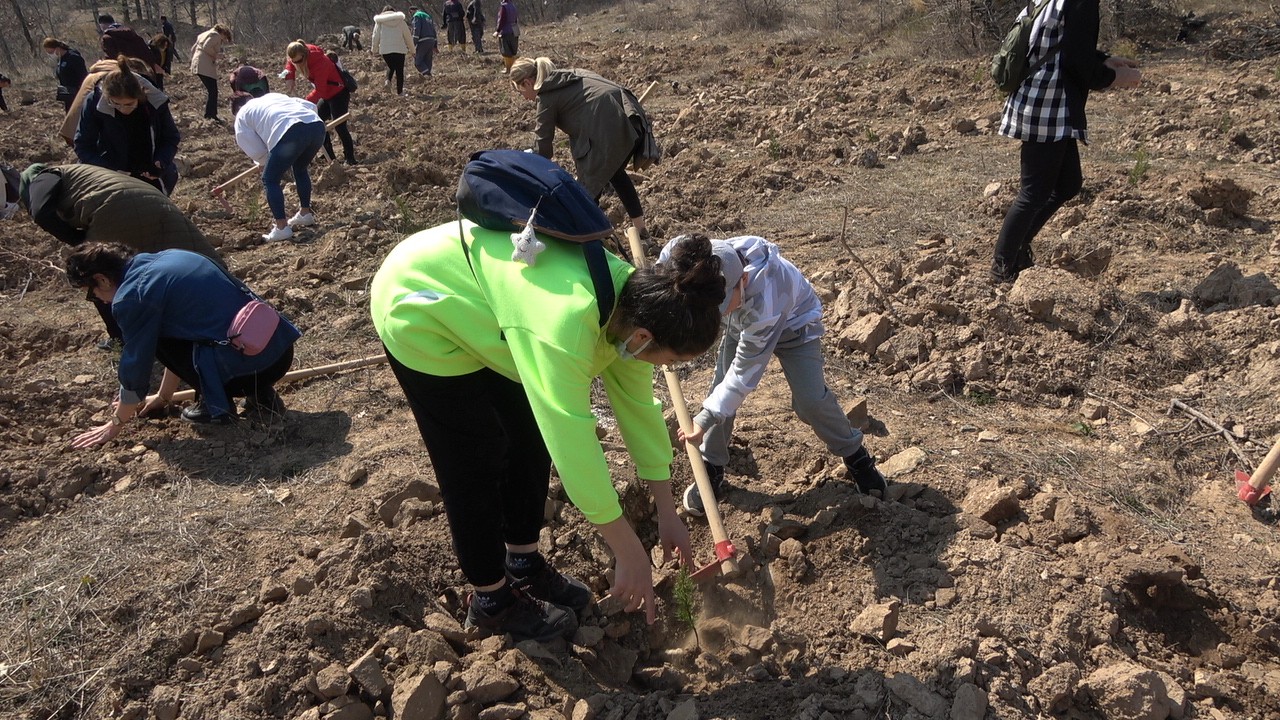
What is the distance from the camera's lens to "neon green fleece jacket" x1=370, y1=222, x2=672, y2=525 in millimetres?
1932

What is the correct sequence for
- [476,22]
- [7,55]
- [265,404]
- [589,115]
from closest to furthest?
[265,404], [589,115], [476,22], [7,55]

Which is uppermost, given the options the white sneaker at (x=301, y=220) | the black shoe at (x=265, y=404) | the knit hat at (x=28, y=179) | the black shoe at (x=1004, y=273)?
the knit hat at (x=28, y=179)

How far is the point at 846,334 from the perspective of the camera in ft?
15.5

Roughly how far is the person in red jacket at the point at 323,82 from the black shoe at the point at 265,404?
4.94 m

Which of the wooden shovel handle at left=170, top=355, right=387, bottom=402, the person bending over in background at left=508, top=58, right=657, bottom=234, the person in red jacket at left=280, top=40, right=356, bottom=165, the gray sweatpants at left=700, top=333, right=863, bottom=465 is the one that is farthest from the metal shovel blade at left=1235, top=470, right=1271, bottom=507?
the person in red jacket at left=280, top=40, right=356, bottom=165

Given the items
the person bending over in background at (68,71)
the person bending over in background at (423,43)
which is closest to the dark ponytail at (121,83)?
the person bending over in background at (68,71)

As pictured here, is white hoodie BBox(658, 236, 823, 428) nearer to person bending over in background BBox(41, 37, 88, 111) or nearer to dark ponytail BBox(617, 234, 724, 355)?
dark ponytail BBox(617, 234, 724, 355)

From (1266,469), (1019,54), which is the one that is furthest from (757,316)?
(1019,54)

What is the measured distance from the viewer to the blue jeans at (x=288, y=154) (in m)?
6.64

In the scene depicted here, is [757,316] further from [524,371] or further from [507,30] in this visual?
[507,30]

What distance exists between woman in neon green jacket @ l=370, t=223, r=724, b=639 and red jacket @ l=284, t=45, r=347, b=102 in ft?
24.1

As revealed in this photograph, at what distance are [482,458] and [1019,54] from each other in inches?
150

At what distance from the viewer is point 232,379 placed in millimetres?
4336

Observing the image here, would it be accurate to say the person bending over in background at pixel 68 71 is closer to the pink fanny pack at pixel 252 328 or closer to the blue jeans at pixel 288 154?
the blue jeans at pixel 288 154
